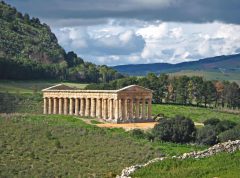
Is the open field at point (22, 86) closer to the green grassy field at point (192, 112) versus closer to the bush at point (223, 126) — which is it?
the green grassy field at point (192, 112)

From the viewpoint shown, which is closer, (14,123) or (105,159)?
(105,159)

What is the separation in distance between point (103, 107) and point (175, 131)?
3184cm

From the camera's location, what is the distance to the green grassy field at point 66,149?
5828cm

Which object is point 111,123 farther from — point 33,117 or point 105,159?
point 105,159

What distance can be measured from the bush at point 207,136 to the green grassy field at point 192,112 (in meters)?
34.2

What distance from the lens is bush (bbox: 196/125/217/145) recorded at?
8288 cm

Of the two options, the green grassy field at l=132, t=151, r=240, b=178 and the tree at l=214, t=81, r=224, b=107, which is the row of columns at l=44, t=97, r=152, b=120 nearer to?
the tree at l=214, t=81, r=224, b=107

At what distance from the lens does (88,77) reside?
19238 centimetres

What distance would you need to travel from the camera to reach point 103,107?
117 meters

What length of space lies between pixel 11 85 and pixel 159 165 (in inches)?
4879

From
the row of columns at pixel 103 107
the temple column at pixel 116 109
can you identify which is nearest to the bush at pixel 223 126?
the temple column at pixel 116 109

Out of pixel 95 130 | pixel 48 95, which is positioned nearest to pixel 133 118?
pixel 48 95

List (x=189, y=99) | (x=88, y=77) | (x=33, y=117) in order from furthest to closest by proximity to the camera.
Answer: (x=88, y=77), (x=189, y=99), (x=33, y=117)

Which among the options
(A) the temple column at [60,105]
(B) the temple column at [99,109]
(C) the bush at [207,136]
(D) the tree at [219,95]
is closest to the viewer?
(C) the bush at [207,136]
